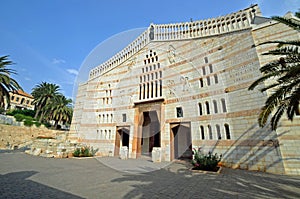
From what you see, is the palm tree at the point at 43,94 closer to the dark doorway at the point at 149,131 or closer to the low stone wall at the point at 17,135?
the low stone wall at the point at 17,135

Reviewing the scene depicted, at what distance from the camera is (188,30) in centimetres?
1487

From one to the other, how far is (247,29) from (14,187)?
1594cm

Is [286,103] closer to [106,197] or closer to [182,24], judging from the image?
[106,197]

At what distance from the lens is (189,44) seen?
14.6 metres

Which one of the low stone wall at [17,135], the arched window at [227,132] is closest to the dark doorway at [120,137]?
the arched window at [227,132]

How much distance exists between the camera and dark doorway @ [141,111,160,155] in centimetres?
1681

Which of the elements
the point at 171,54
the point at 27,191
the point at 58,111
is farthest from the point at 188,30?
the point at 58,111

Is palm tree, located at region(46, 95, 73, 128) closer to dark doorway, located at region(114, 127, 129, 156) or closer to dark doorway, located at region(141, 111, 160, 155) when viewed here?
dark doorway, located at region(114, 127, 129, 156)

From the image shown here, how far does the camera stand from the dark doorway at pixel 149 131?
16809 mm

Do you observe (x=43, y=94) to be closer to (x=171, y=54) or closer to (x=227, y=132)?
(x=171, y=54)

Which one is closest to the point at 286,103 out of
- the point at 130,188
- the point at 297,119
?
the point at 297,119

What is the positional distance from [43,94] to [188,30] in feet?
109

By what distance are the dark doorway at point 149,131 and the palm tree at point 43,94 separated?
26211 millimetres

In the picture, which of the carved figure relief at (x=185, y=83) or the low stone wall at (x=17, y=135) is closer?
the carved figure relief at (x=185, y=83)
